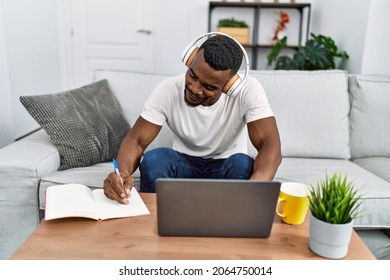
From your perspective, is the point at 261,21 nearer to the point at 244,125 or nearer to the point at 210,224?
the point at 244,125

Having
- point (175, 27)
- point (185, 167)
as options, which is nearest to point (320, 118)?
point (185, 167)

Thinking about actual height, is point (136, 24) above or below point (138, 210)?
above

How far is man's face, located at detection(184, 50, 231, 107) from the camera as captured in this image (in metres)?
1.19

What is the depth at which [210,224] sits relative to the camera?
0.88 metres

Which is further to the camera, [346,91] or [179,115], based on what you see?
[346,91]

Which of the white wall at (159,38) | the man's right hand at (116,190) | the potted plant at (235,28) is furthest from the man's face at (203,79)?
the potted plant at (235,28)

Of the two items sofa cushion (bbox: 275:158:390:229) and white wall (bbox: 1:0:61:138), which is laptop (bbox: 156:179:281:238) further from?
white wall (bbox: 1:0:61:138)

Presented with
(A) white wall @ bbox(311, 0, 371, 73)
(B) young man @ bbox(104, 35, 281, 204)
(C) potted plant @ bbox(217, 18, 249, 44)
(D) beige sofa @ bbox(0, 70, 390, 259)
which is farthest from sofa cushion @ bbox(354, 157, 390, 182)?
(C) potted plant @ bbox(217, 18, 249, 44)

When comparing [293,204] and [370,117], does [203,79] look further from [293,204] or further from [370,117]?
[370,117]

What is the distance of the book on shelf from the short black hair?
A: 48 cm

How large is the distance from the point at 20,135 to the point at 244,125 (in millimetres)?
2433

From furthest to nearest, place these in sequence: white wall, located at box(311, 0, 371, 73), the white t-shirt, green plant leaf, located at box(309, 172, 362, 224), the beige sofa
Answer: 1. white wall, located at box(311, 0, 371, 73)
2. the beige sofa
3. the white t-shirt
4. green plant leaf, located at box(309, 172, 362, 224)

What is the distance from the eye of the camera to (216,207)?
2.78ft
